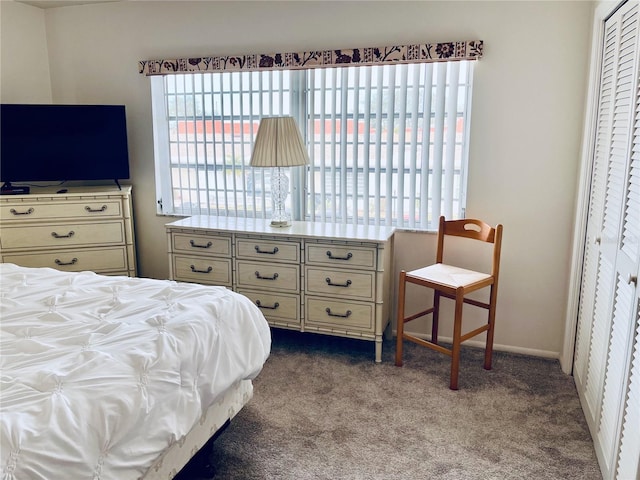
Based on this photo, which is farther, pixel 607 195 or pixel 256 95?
pixel 256 95

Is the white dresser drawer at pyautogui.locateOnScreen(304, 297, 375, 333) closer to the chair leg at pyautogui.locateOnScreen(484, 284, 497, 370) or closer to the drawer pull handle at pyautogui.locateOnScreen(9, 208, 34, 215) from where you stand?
the chair leg at pyautogui.locateOnScreen(484, 284, 497, 370)

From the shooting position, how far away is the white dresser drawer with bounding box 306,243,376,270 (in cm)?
290

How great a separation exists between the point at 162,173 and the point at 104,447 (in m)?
2.89

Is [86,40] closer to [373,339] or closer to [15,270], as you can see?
[15,270]

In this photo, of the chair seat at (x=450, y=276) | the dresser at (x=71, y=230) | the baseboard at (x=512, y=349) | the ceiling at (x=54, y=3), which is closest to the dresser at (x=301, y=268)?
the chair seat at (x=450, y=276)

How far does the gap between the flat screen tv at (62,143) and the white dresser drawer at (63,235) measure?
33 centimetres

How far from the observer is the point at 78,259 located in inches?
143

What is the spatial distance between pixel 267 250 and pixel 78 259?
1527 mm

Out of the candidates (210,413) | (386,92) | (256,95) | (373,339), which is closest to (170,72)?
(256,95)

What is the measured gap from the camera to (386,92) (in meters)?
3.18

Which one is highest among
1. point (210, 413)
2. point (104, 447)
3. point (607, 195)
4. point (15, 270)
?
point (607, 195)

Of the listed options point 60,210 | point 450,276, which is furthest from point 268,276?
point 60,210

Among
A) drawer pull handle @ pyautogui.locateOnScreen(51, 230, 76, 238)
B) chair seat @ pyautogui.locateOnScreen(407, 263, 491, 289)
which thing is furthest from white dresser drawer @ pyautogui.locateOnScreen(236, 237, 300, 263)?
drawer pull handle @ pyautogui.locateOnScreen(51, 230, 76, 238)

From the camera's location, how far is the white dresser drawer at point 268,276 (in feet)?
10.1
